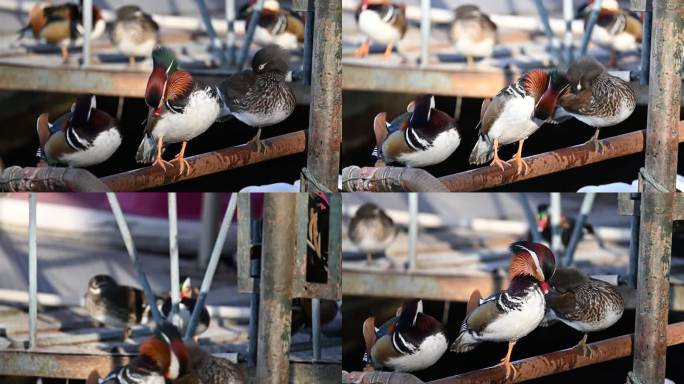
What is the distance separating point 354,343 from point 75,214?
89cm

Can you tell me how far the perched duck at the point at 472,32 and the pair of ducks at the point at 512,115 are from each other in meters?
0.14

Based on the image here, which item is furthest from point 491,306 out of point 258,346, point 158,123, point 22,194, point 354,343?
point 22,194

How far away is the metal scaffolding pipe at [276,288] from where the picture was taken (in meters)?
3.67

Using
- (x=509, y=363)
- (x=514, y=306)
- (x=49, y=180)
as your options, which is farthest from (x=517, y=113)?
(x=49, y=180)

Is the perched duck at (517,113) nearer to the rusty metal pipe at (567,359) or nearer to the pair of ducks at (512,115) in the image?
the pair of ducks at (512,115)

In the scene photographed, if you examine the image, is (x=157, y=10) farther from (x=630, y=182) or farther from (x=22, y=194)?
(x=630, y=182)

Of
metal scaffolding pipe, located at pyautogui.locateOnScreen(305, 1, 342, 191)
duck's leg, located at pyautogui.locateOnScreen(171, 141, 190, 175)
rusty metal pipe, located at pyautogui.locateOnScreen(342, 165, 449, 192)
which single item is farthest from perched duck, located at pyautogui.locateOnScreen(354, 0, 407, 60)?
duck's leg, located at pyautogui.locateOnScreen(171, 141, 190, 175)

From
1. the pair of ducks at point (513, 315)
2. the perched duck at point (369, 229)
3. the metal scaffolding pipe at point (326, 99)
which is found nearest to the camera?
the metal scaffolding pipe at point (326, 99)

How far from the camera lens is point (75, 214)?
12.4 feet

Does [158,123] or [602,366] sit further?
[602,366]

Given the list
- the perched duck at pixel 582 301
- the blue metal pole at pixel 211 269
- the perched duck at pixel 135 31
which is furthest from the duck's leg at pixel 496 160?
the perched duck at pixel 135 31

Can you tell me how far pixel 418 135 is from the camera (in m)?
3.70

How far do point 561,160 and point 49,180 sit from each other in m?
1.46

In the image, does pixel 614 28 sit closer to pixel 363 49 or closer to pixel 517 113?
pixel 517 113
